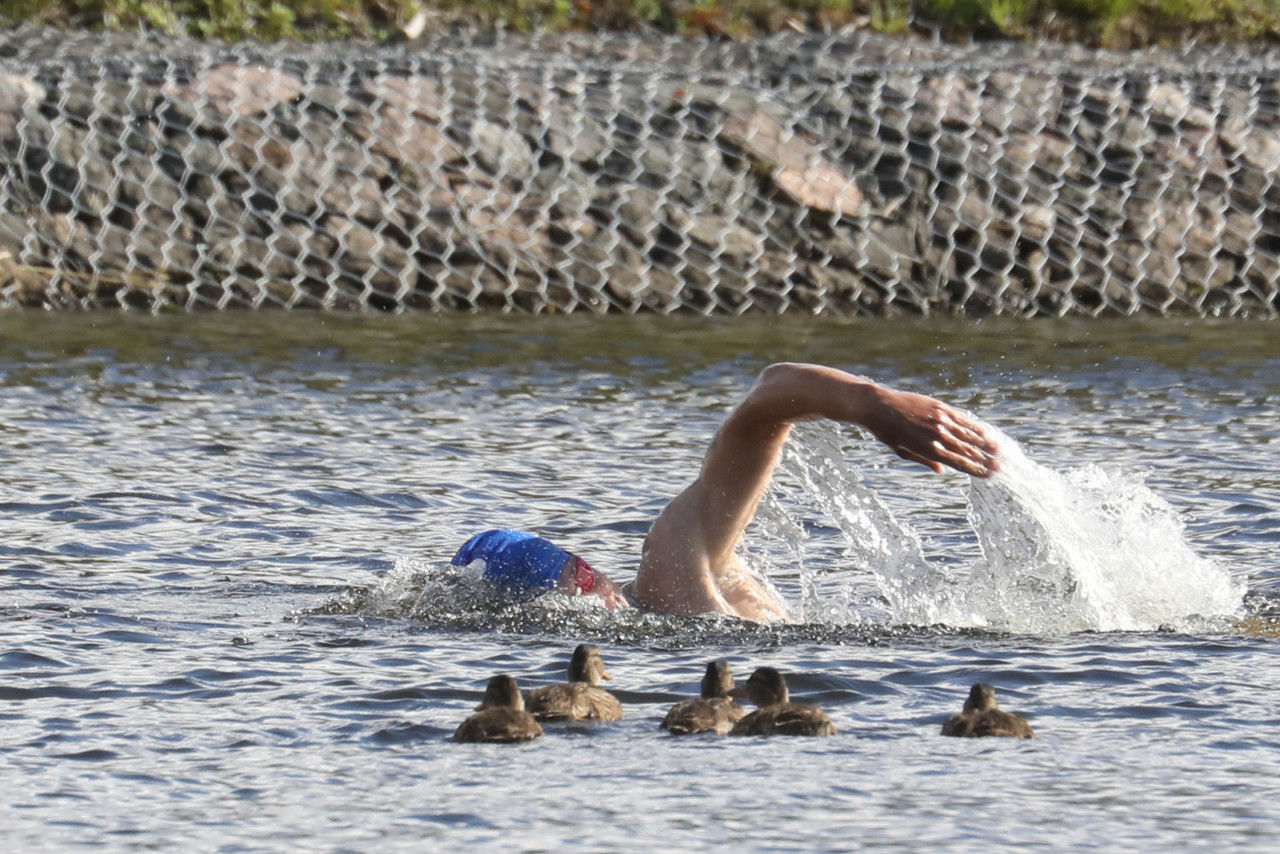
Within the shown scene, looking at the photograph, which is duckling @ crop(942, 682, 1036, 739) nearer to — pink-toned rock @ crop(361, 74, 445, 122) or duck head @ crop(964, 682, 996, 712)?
duck head @ crop(964, 682, 996, 712)

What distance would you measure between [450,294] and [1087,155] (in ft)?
17.1

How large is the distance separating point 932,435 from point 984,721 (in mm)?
1057

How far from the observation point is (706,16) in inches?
805

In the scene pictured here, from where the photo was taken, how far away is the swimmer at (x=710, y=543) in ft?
25.7

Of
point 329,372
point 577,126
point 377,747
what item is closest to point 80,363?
point 329,372

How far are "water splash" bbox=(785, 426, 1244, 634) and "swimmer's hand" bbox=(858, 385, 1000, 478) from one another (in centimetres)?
40

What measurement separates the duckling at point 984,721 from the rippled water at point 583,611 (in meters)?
0.05

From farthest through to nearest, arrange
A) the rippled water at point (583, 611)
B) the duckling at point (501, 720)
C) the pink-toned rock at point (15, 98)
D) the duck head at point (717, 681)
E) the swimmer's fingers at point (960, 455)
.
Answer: the pink-toned rock at point (15, 98) → the swimmer's fingers at point (960, 455) → the duck head at point (717, 681) → the duckling at point (501, 720) → the rippled water at point (583, 611)

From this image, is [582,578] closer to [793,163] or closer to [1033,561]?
[1033,561]

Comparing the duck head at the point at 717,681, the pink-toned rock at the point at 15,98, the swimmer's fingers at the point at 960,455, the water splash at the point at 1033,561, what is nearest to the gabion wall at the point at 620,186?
the pink-toned rock at the point at 15,98

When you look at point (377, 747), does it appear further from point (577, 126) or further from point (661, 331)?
point (577, 126)

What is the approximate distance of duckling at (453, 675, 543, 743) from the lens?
6215mm

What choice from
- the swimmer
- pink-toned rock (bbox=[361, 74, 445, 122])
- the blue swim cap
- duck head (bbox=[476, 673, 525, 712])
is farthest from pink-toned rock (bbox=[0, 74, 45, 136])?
duck head (bbox=[476, 673, 525, 712])

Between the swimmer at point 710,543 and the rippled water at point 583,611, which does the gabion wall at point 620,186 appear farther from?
the swimmer at point 710,543
